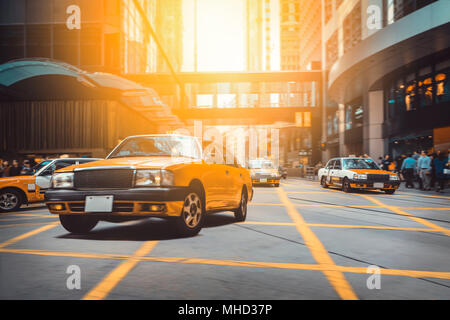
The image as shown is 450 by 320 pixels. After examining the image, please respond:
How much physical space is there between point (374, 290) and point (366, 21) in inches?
1209

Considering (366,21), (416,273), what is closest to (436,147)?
(366,21)

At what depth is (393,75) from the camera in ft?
95.1

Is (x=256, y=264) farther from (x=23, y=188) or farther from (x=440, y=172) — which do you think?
(x=440, y=172)

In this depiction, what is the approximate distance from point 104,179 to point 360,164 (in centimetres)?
1364

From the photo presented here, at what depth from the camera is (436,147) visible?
23.0 m

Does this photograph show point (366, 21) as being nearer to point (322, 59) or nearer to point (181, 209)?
point (322, 59)

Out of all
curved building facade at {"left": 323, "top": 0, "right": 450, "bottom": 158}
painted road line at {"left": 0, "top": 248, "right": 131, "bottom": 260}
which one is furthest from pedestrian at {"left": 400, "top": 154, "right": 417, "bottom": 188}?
painted road line at {"left": 0, "top": 248, "right": 131, "bottom": 260}

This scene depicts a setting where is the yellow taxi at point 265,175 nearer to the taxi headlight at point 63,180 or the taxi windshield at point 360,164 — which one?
the taxi windshield at point 360,164

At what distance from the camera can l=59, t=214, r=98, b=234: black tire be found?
6.43 m

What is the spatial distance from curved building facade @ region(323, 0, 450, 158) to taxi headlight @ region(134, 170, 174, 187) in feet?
51.2

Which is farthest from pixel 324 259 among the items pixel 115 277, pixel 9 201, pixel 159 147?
pixel 9 201

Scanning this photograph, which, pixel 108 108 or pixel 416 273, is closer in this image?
pixel 416 273

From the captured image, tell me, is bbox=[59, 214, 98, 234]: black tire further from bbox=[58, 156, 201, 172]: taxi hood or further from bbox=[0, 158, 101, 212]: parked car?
bbox=[0, 158, 101, 212]: parked car
